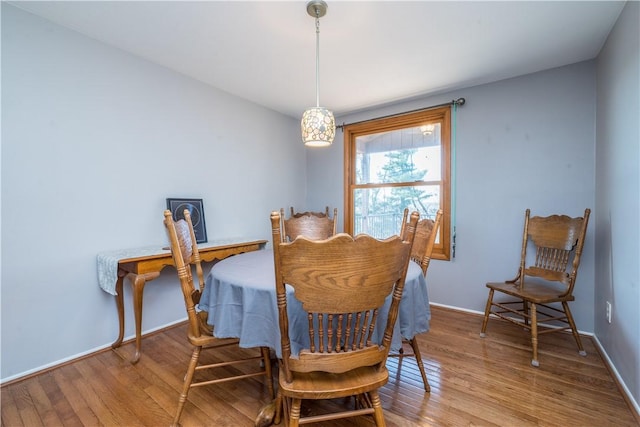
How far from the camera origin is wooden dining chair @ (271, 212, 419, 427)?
90 cm

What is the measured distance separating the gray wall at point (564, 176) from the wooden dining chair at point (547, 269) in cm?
14

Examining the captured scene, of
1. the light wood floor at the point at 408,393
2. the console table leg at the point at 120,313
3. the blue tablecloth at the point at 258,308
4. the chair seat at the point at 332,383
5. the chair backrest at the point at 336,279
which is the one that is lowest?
the light wood floor at the point at 408,393

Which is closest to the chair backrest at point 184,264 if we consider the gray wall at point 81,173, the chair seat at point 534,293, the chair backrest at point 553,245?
the gray wall at point 81,173

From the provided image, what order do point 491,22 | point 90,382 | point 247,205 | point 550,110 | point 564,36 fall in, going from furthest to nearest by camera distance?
point 247,205 < point 550,110 < point 564,36 < point 491,22 < point 90,382

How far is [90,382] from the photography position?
1.75 meters

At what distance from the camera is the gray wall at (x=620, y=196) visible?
1533mm

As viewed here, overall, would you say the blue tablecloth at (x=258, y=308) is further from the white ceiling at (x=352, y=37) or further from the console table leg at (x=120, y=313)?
the white ceiling at (x=352, y=37)

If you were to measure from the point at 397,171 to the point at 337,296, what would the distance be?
2.74 meters

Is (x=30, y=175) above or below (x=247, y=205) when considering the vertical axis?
above

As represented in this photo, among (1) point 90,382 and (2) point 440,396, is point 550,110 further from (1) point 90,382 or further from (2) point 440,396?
(1) point 90,382

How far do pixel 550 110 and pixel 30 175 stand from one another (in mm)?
4036

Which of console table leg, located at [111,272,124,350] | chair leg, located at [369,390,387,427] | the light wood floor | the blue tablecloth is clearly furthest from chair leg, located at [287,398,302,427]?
console table leg, located at [111,272,124,350]

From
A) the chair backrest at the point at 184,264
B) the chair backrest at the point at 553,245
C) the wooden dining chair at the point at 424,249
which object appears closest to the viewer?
the chair backrest at the point at 184,264

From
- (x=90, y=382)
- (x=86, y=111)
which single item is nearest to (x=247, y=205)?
(x=86, y=111)
